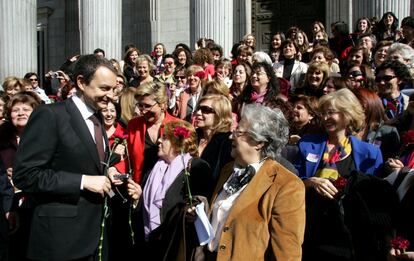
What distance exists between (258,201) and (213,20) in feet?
33.3

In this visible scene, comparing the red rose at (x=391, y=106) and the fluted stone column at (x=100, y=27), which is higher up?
the fluted stone column at (x=100, y=27)

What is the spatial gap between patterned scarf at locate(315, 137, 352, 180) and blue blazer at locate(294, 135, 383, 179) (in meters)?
0.05

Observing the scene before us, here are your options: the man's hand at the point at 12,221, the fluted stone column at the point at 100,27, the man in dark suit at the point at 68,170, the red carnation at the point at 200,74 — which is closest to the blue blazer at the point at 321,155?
the man in dark suit at the point at 68,170

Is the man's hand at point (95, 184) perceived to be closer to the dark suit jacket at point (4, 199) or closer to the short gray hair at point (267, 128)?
the short gray hair at point (267, 128)

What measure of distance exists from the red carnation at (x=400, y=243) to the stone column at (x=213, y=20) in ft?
33.0

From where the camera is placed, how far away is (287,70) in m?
9.55

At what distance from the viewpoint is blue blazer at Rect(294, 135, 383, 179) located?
4.80 meters

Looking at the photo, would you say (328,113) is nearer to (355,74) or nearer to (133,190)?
(133,190)

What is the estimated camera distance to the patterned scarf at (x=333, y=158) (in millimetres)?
4734

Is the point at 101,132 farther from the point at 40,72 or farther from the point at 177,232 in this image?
the point at 40,72

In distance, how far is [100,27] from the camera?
50.0 ft

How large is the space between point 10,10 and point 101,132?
11121 millimetres

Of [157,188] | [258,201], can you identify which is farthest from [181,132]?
[258,201]

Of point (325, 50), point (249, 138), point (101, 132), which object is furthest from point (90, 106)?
point (325, 50)
